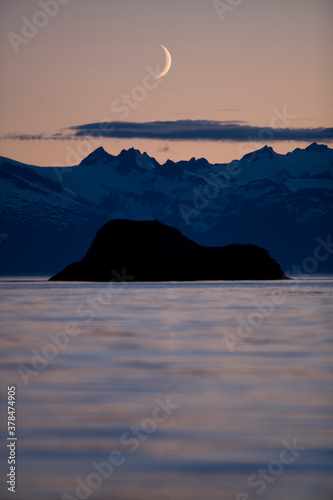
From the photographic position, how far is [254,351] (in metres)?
36.7

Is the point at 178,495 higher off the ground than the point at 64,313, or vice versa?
the point at 178,495

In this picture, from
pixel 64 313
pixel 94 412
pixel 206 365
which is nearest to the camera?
pixel 94 412

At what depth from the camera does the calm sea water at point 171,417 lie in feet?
49.8

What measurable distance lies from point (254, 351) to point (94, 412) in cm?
1593

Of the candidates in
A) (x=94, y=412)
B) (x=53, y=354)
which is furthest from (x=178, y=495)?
(x=53, y=354)

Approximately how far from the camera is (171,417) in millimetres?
20875

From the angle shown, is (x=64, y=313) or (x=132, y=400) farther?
(x=64, y=313)

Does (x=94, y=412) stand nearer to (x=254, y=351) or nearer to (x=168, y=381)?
(x=168, y=381)

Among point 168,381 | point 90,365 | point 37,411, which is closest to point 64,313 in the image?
point 90,365

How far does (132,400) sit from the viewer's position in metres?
23.5

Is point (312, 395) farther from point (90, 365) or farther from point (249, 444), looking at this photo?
point (90, 365)

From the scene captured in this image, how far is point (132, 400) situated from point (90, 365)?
843 cm

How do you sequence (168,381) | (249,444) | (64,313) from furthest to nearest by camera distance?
(64,313) → (168,381) → (249,444)

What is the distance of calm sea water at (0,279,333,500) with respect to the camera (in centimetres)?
1519
